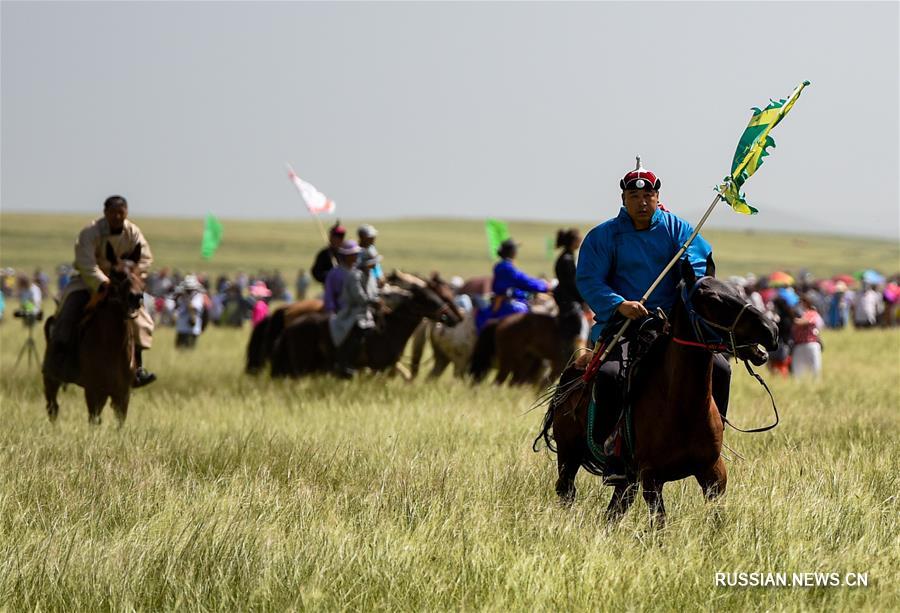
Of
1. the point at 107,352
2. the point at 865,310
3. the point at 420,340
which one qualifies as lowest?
the point at 865,310

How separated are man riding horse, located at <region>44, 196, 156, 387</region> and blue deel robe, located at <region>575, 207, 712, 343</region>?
18.2ft

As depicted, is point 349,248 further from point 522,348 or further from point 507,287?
point 522,348

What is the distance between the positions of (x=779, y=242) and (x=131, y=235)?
557ft

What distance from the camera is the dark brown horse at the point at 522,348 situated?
Answer: 16703 mm

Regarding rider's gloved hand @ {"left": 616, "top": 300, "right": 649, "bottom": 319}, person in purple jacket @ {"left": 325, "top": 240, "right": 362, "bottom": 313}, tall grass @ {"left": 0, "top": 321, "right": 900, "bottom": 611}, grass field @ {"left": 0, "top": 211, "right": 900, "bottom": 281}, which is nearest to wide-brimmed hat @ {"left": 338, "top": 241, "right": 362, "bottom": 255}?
person in purple jacket @ {"left": 325, "top": 240, "right": 362, "bottom": 313}

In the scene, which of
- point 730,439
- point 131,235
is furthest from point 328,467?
point 131,235

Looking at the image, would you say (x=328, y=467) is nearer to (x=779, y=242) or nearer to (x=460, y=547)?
(x=460, y=547)

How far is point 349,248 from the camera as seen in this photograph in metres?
17.3

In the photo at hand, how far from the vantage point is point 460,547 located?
634cm

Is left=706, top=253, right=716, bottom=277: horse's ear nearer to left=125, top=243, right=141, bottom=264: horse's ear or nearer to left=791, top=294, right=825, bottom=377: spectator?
left=125, top=243, right=141, bottom=264: horse's ear

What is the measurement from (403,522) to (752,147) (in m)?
2.71

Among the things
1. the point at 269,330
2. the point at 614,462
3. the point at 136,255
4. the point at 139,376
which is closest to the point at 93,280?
the point at 136,255

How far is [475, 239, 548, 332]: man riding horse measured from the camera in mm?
17125

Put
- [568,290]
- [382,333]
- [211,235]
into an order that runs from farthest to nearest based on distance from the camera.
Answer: [211,235] < [382,333] < [568,290]
